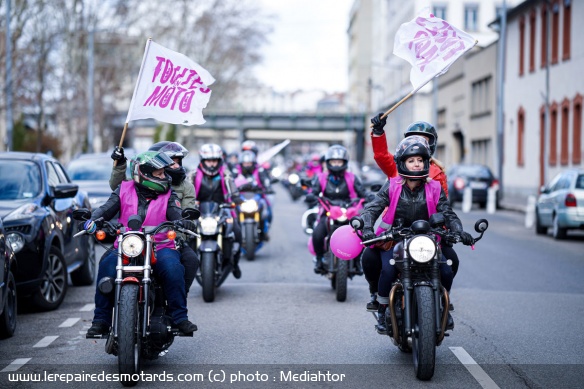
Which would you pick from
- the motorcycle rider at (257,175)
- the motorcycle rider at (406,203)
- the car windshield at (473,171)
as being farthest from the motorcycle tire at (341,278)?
the car windshield at (473,171)

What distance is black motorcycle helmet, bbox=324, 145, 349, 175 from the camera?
12.6 meters

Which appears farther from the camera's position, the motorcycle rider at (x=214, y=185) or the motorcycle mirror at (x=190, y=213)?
the motorcycle rider at (x=214, y=185)

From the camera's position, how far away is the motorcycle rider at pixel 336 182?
12.6m

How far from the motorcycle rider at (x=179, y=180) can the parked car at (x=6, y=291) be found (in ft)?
3.62

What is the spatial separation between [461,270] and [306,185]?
10.7 feet

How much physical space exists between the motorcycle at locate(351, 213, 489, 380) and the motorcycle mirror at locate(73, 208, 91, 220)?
194 cm

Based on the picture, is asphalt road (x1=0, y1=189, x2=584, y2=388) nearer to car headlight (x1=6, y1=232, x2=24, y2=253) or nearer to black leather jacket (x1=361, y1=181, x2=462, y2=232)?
car headlight (x1=6, y1=232, x2=24, y2=253)

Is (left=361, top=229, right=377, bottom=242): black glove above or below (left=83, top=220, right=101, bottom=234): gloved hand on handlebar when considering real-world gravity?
below

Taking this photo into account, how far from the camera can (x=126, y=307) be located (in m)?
7.11

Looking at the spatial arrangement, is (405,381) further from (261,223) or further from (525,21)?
(525,21)

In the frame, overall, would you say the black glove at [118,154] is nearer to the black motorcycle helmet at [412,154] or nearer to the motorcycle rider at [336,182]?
the black motorcycle helmet at [412,154]

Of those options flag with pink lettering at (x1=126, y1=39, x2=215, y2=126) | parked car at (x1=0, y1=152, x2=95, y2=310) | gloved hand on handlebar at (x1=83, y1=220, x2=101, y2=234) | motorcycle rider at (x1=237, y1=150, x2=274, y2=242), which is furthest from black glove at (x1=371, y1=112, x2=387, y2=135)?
Answer: motorcycle rider at (x1=237, y1=150, x2=274, y2=242)

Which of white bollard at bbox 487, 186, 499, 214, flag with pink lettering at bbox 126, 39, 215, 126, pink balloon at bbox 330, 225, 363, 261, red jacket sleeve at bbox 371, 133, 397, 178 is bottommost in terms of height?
white bollard at bbox 487, 186, 499, 214

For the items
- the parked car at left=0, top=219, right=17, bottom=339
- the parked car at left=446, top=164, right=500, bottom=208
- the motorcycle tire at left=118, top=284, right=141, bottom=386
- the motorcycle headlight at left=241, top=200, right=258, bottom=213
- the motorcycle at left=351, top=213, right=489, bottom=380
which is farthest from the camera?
the parked car at left=446, top=164, right=500, bottom=208
